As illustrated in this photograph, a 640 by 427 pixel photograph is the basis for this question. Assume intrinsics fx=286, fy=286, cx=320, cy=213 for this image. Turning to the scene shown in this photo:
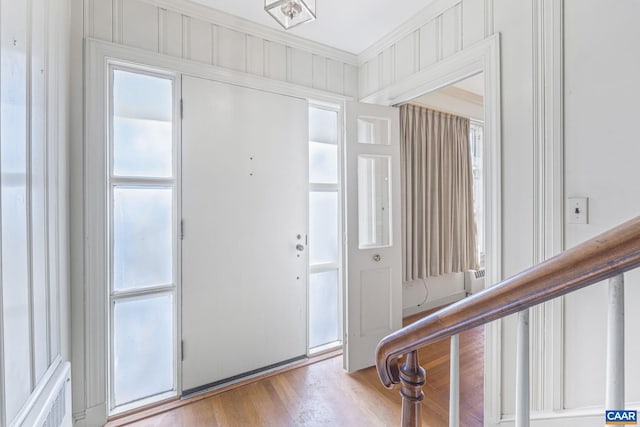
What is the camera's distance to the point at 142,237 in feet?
6.39

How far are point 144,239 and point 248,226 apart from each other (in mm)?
708

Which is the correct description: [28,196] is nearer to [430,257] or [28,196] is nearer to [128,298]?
[128,298]

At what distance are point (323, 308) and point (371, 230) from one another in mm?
884

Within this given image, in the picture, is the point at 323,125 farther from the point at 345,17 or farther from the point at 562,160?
the point at 562,160

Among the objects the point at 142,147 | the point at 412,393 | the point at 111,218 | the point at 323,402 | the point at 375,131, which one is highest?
the point at 375,131

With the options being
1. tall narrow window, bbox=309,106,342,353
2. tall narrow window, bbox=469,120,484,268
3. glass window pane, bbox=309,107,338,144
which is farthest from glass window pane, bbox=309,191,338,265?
tall narrow window, bbox=469,120,484,268

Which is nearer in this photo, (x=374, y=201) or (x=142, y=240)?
(x=142, y=240)

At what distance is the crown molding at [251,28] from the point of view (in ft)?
6.45

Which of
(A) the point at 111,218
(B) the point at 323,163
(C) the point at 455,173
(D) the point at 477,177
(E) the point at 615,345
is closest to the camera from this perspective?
(E) the point at 615,345

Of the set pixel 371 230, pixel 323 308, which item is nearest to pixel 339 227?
pixel 371 230

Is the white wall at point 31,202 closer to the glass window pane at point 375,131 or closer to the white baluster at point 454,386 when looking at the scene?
the white baluster at point 454,386

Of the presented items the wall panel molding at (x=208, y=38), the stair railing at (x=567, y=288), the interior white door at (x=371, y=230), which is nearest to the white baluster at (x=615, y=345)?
the stair railing at (x=567, y=288)

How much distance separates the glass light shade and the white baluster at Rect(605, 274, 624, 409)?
1510 mm

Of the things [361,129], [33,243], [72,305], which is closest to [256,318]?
[72,305]
